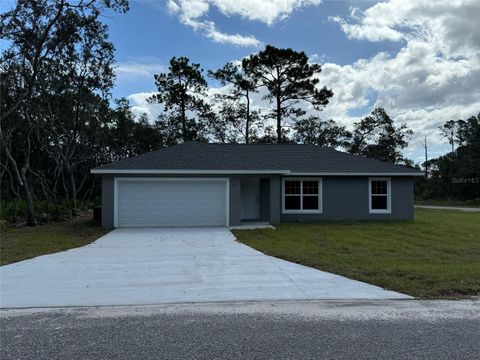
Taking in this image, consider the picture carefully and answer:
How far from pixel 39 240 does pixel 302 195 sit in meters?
11.1

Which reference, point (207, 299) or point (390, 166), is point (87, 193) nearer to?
point (390, 166)

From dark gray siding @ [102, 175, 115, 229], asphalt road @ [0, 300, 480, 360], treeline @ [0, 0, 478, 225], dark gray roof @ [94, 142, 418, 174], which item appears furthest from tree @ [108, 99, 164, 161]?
asphalt road @ [0, 300, 480, 360]

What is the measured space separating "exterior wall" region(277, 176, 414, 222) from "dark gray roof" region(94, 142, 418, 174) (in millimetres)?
564

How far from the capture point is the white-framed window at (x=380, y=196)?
2033 centimetres

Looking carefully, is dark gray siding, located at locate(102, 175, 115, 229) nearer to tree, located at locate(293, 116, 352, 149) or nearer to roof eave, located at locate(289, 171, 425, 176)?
Result: roof eave, located at locate(289, 171, 425, 176)

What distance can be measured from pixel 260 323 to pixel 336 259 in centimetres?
488

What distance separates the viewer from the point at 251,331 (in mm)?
5105

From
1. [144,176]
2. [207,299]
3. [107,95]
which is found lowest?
[207,299]

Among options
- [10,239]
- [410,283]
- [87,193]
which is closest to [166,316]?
[410,283]

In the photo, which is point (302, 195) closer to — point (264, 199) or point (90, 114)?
point (264, 199)

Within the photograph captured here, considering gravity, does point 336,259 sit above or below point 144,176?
below

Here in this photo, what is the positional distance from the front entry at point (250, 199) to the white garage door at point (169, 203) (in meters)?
2.50

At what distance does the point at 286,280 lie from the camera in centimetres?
790

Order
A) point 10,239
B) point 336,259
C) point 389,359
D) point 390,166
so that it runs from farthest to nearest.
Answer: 1. point 390,166
2. point 10,239
3. point 336,259
4. point 389,359
